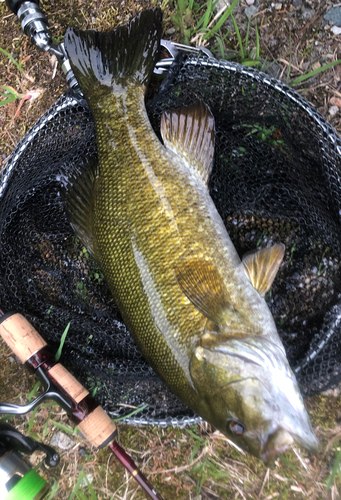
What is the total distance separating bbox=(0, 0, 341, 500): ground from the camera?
2186 millimetres

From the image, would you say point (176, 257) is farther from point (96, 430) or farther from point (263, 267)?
point (96, 430)

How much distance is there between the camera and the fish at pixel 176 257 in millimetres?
1492

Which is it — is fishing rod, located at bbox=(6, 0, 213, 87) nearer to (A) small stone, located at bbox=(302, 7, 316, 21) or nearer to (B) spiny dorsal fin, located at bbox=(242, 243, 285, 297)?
(A) small stone, located at bbox=(302, 7, 316, 21)

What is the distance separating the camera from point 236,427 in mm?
1493

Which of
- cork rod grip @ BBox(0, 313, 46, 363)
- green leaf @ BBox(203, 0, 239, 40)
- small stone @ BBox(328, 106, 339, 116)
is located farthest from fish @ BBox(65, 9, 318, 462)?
small stone @ BBox(328, 106, 339, 116)

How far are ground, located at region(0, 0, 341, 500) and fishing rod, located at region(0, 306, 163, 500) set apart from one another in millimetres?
417

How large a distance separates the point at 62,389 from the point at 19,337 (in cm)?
35

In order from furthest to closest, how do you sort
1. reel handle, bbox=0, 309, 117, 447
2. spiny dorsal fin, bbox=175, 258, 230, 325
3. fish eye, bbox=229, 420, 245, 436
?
reel handle, bbox=0, 309, 117, 447
spiny dorsal fin, bbox=175, 258, 230, 325
fish eye, bbox=229, 420, 245, 436

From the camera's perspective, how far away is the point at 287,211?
203 cm

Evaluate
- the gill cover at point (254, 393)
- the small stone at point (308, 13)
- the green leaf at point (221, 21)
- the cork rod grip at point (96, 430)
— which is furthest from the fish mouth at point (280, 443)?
the small stone at point (308, 13)

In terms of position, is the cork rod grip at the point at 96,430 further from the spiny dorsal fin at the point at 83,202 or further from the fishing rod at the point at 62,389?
the spiny dorsal fin at the point at 83,202

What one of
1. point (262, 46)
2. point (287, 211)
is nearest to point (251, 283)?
point (287, 211)

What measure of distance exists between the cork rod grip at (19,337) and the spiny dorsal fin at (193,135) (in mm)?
1239

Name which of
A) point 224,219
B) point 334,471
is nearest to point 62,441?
point 334,471
